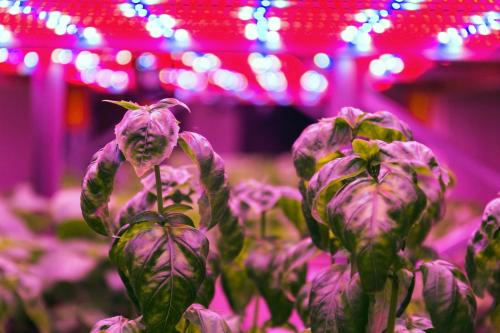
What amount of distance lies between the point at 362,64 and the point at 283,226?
2.96 ft

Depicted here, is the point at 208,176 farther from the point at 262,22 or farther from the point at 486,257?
the point at 486,257

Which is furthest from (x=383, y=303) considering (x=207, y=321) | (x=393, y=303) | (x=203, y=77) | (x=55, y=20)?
(x=203, y=77)

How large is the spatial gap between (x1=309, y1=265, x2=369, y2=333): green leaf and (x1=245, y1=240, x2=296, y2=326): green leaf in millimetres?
279

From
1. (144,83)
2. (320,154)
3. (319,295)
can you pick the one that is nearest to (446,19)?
(320,154)

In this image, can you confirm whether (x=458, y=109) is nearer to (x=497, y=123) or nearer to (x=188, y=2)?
(x=497, y=123)

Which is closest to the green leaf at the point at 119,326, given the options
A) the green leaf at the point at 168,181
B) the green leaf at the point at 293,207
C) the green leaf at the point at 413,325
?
the green leaf at the point at 168,181

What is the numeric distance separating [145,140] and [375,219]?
31 cm

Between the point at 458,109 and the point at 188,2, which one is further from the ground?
the point at 188,2

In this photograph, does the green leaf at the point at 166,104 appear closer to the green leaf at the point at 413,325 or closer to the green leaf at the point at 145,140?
the green leaf at the point at 145,140

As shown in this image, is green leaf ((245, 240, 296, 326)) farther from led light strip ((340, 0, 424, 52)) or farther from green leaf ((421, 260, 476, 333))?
led light strip ((340, 0, 424, 52))

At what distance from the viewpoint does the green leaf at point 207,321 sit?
3.27 ft

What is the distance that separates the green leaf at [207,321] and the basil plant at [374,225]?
0.13 m

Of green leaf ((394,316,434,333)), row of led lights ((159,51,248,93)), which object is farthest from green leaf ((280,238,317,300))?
row of led lights ((159,51,248,93))

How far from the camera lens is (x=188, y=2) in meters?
0.98
